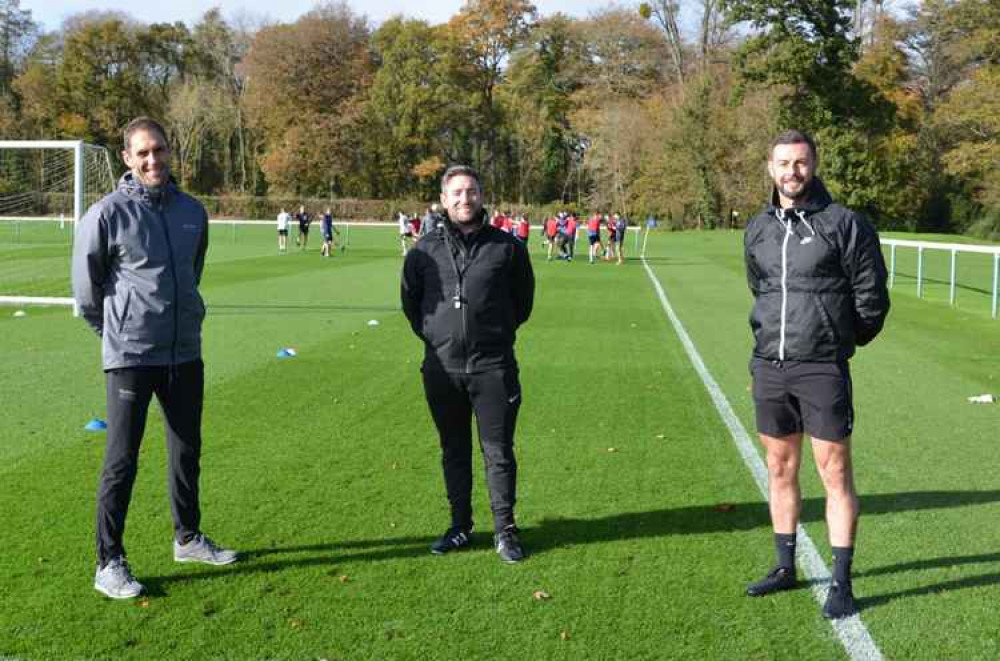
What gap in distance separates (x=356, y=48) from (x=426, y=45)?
579cm

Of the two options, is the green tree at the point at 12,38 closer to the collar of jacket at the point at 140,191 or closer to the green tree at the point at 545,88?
the green tree at the point at 545,88

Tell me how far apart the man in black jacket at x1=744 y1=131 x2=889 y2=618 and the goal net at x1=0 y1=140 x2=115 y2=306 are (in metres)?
13.6

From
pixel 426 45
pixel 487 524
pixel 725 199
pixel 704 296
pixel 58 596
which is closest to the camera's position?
pixel 58 596

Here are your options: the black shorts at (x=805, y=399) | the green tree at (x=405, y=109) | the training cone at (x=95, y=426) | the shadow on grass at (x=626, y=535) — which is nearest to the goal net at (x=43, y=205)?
the training cone at (x=95, y=426)

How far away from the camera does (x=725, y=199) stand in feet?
212

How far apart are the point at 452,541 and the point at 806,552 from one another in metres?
1.78

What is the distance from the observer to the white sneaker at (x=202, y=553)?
15.9ft

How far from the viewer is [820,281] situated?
422cm

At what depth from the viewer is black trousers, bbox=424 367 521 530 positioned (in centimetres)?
498

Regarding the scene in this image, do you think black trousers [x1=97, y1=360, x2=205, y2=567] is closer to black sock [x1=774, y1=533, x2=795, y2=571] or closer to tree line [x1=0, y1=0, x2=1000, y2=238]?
black sock [x1=774, y1=533, x2=795, y2=571]

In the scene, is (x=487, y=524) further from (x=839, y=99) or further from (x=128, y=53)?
(x=128, y=53)

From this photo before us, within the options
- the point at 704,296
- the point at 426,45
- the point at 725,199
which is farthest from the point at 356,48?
the point at 704,296

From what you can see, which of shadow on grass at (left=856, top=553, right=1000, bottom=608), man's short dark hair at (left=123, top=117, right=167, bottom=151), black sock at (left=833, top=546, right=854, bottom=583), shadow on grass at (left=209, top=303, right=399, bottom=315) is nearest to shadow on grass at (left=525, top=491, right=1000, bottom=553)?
shadow on grass at (left=856, top=553, right=1000, bottom=608)

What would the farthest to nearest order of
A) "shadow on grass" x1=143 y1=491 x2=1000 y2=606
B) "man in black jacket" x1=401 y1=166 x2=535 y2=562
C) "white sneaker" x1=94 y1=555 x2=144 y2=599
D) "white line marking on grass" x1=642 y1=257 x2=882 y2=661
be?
"man in black jacket" x1=401 y1=166 x2=535 y2=562, "shadow on grass" x1=143 y1=491 x2=1000 y2=606, "white sneaker" x1=94 y1=555 x2=144 y2=599, "white line marking on grass" x1=642 y1=257 x2=882 y2=661
